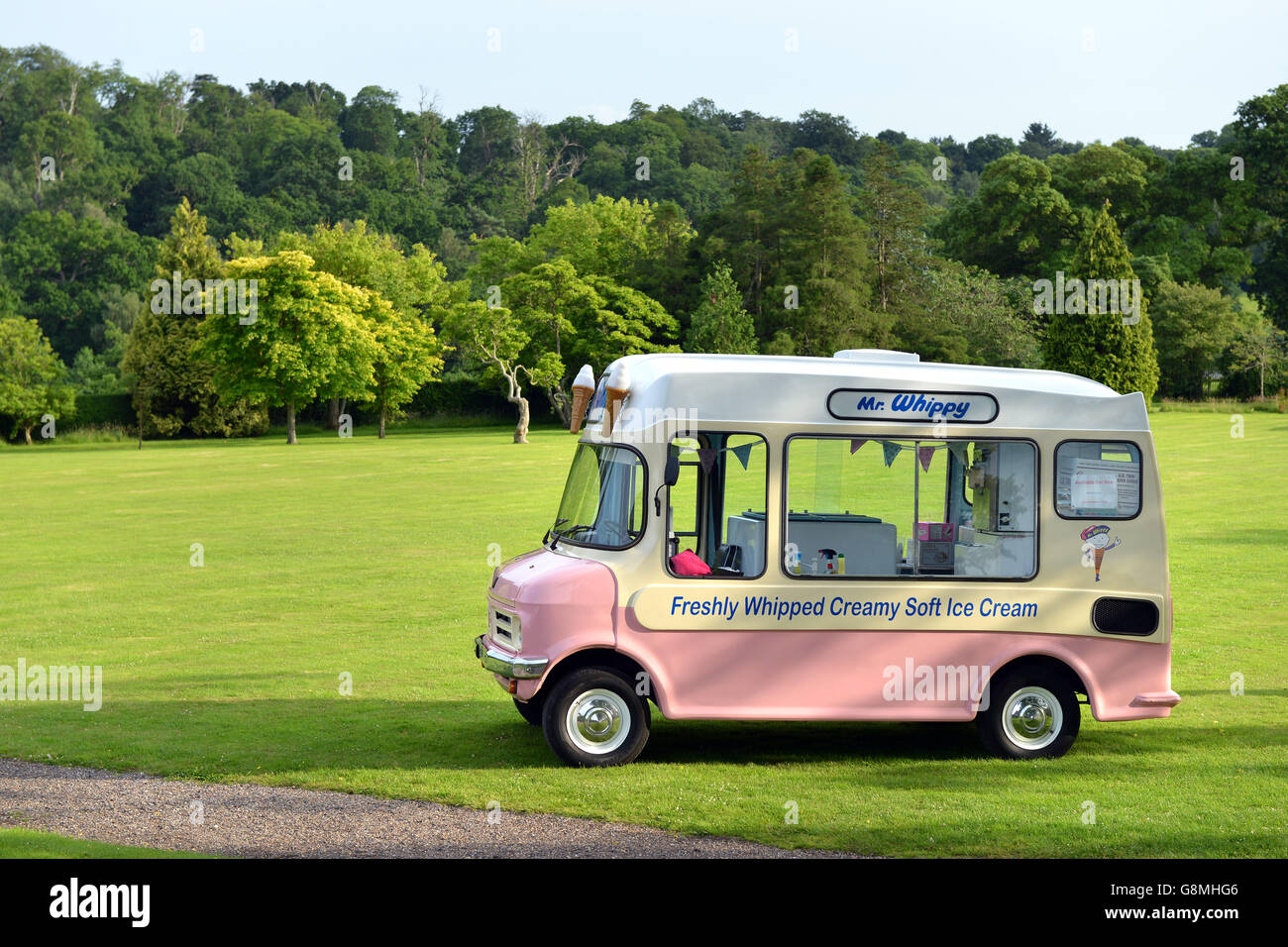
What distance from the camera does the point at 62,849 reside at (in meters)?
8.23

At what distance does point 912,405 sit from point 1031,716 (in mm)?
2806

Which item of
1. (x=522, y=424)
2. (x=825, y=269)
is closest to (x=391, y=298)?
(x=522, y=424)

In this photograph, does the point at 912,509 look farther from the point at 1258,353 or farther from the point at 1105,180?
the point at 1105,180

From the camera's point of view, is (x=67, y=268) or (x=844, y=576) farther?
(x=67, y=268)

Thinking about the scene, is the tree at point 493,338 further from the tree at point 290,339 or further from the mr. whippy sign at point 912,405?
the mr. whippy sign at point 912,405

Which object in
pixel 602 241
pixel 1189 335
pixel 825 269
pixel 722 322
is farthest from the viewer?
pixel 602 241

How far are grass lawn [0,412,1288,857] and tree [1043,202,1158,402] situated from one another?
42196 millimetres

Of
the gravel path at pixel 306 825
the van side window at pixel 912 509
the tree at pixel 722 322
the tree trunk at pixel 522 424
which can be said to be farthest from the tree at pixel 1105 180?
the gravel path at pixel 306 825

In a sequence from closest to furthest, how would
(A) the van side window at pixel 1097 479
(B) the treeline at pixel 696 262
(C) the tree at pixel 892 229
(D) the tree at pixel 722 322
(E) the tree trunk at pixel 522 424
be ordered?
(A) the van side window at pixel 1097 479 → (E) the tree trunk at pixel 522 424 → (D) the tree at pixel 722 322 → (B) the treeline at pixel 696 262 → (C) the tree at pixel 892 229

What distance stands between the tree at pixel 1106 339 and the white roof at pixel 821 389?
2530 inches

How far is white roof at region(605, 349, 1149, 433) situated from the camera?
35.7 feet

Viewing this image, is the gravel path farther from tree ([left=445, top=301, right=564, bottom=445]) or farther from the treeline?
the treeline

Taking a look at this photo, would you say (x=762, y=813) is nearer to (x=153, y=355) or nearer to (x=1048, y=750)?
(x=1048, y=750)

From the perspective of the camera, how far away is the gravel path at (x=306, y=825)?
28.2 ft
